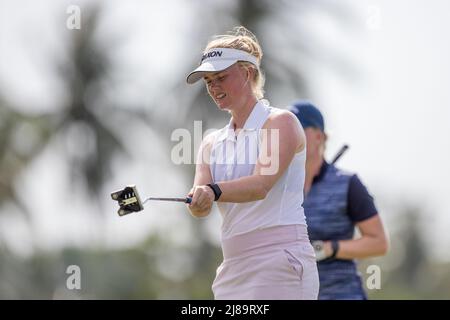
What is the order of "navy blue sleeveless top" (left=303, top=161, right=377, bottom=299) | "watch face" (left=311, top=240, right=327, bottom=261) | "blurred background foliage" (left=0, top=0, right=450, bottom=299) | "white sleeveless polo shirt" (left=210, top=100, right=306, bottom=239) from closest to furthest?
"white sleeveless polo shirt" (left=210, top=100, right=306, bottom=239) < "watch face" (left=311, top=240, right=327, bottom=261) < "navy blue sleeveless top" (left=303, top=161, right=377, bottom=299) < "blurred background foliage" (left=0, top=0, right=450, bottom=299)

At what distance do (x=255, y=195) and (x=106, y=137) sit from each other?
31.4 meters

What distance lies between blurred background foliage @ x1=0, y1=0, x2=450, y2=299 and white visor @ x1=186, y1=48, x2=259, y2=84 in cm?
2137

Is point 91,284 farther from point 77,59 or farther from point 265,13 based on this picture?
point 265,13

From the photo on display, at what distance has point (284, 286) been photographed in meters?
7.29

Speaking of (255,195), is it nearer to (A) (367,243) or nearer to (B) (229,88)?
(B) (229,88)

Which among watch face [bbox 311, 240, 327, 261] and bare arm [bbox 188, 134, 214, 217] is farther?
watch face [bbox 311, 240, 327, 261]

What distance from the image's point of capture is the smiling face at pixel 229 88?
7.61m

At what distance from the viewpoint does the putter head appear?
23.8 ft

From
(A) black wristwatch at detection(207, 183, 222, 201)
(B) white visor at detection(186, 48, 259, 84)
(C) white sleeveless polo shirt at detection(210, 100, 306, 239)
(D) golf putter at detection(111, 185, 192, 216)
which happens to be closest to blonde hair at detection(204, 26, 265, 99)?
(B) white visor at detection(186, 48, 259, 84)

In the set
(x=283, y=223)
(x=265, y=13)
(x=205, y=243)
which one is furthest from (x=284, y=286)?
(x=205, y=243)

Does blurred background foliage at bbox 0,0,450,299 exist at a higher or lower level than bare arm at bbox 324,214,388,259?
higher

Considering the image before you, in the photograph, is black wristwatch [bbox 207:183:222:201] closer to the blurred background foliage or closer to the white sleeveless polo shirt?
the white sleeveless polo shirt

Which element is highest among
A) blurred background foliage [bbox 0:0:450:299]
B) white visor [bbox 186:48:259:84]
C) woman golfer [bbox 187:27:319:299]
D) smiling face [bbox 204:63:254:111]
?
blurred background foliage [bbox 0:0:450:299]

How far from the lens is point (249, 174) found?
7371 mm
